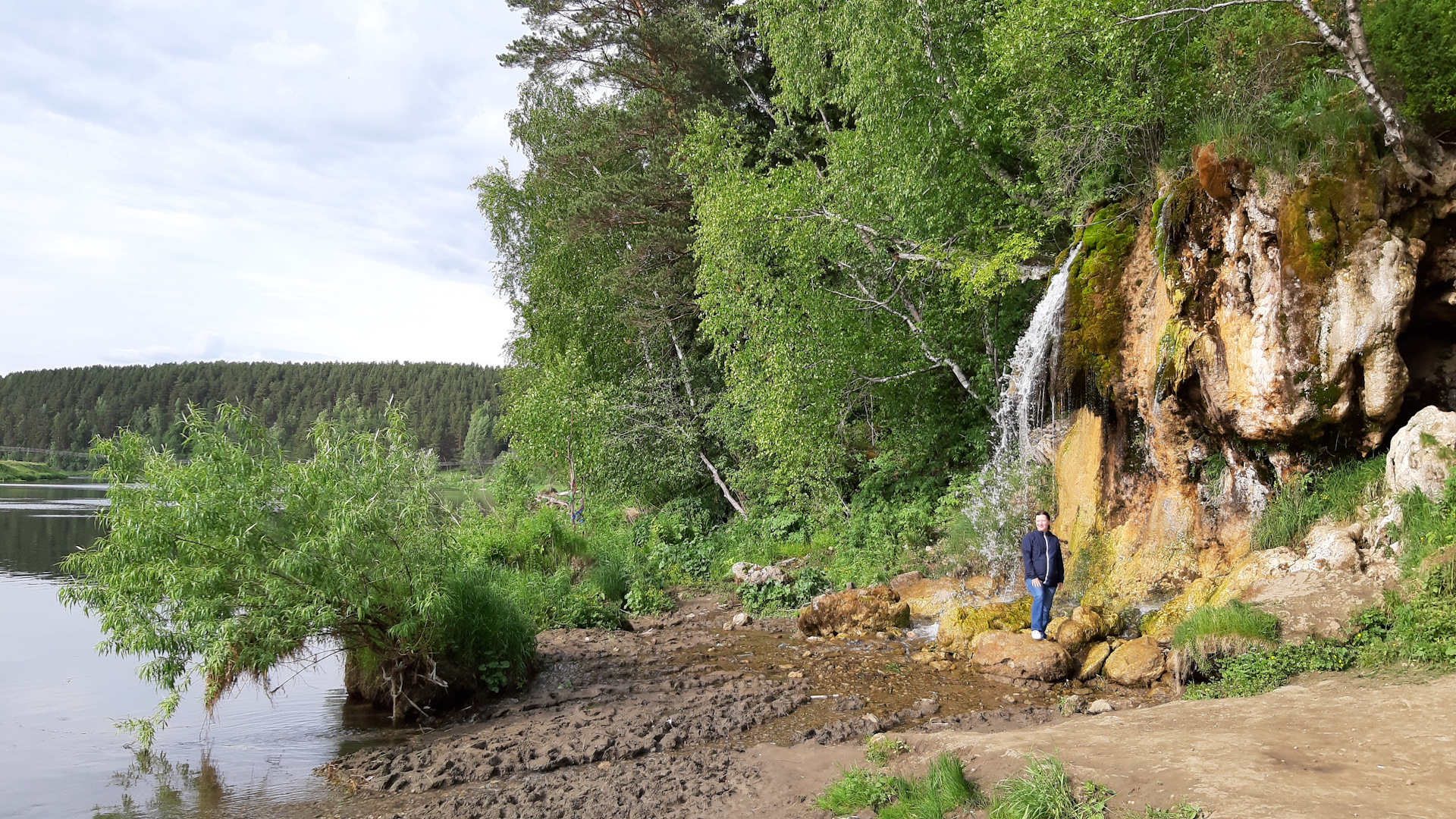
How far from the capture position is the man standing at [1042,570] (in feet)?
30.7

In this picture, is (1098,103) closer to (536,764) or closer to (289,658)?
(536,764)

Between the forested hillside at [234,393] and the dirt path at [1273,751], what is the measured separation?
70012mm

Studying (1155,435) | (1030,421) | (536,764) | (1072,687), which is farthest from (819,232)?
(536,764)

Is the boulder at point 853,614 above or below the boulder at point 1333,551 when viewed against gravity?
below

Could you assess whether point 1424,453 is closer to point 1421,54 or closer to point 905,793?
point 1421,54

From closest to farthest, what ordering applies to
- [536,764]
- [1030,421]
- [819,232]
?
[536,764]
[1030,421]
[819,232]

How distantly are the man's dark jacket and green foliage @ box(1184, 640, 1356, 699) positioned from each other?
2188 mm

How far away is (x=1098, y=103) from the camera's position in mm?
10820

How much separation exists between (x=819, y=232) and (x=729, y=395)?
3803mm

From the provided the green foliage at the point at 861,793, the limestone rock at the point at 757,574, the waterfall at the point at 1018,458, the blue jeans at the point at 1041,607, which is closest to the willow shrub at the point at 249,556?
the green foliage at the point at 861,793

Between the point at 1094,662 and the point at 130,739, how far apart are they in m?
10.1

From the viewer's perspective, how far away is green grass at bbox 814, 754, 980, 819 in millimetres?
4926

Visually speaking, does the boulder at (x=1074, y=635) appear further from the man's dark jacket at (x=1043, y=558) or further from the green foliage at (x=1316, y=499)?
the green foliage at (x=1316, y=499)

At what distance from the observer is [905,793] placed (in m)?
5.23
